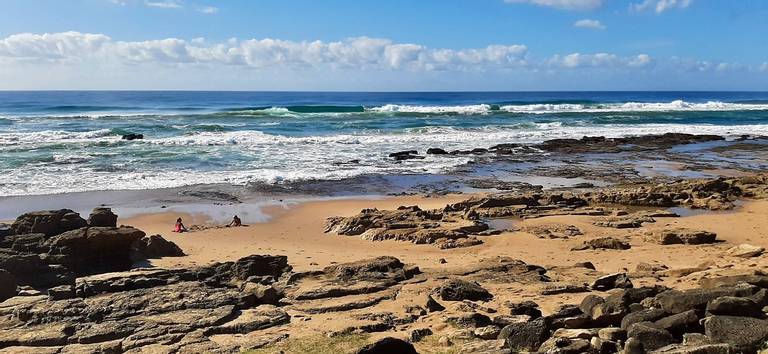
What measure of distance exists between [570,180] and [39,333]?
18141 millimetres

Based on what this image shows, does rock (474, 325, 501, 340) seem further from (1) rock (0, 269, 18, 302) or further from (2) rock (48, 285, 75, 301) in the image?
(1) rock (0, 269, 18, 302)

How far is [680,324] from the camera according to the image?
621 cm

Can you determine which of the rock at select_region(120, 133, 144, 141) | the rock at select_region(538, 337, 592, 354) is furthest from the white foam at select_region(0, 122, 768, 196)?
the rock at select_region(538, 337, 592, 354)

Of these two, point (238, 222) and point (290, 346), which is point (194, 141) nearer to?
point (238, 222)

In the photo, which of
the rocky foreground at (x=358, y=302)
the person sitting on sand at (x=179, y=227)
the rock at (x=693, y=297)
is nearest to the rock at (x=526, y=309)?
the rocky foreground at (x=358, y=302)

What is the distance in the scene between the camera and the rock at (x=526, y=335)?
636cm

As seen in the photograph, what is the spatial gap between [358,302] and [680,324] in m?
4.01

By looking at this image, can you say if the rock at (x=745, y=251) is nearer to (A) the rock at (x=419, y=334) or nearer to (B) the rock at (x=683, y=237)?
(B) the rock at (x=683, y=237)

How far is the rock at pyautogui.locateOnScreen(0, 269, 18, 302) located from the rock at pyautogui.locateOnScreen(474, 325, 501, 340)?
6352 mm

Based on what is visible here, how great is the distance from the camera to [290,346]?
708 cm

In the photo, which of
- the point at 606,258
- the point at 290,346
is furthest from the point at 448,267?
the point at 290,346

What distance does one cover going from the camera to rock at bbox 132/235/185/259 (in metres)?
11.8

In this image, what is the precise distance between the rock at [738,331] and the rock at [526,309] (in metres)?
2.19

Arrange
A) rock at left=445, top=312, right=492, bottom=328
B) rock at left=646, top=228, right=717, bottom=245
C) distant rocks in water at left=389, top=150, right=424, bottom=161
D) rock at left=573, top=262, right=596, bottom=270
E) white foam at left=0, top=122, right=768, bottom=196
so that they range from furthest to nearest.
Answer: distant rocks in water at left=389, top=150, right=424, bottom=161 < white foam at left=0, top=122, right=768, bottom=196 < rock at left=646, top=228, right=717, bottom=245 < rock at left=573, top=262, right=596, bottom=270 < rock at left=445, top=312, right=492, bottom=328
